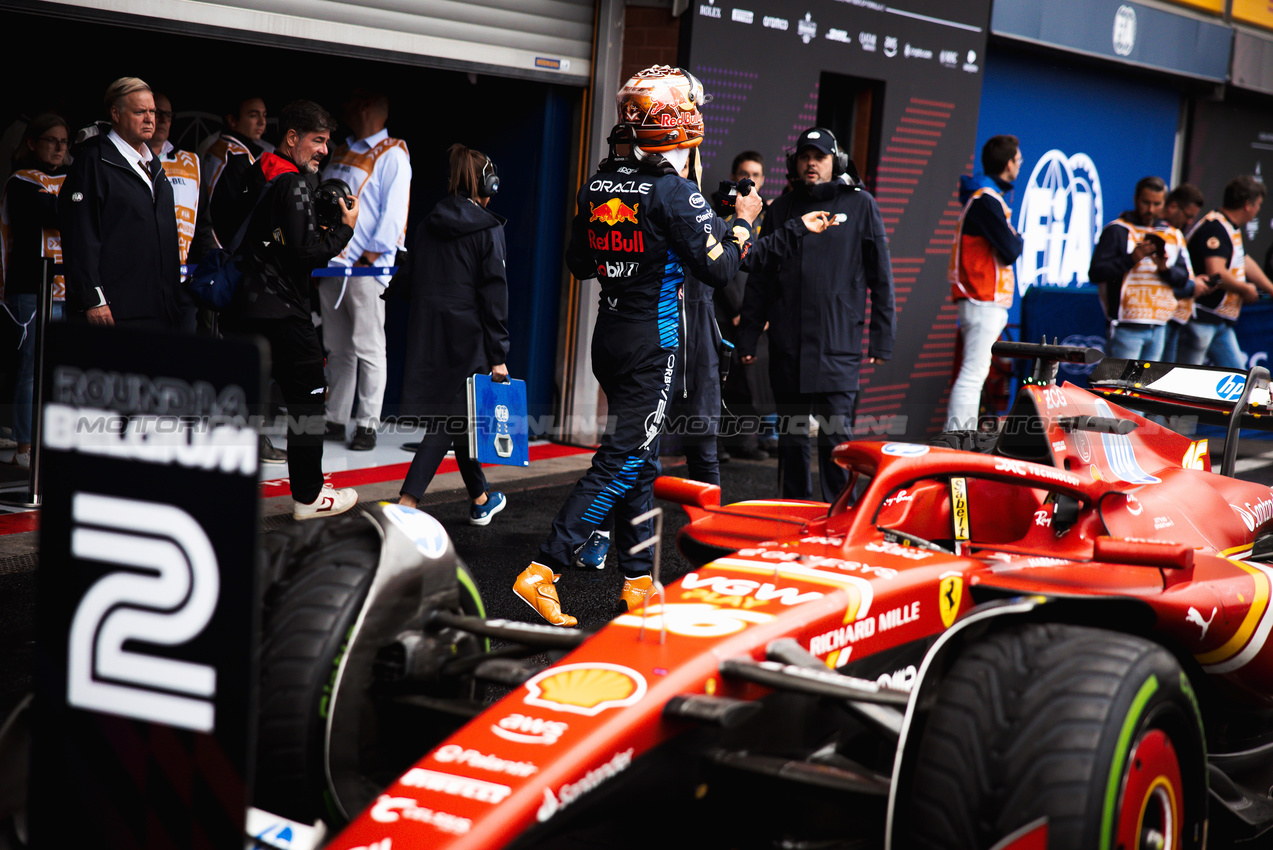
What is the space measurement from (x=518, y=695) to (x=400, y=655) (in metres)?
0.41

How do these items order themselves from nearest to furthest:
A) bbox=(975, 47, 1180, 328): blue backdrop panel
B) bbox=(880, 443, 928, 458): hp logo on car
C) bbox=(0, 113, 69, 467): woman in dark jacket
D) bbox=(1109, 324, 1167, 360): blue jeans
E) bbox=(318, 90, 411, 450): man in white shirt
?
bbox=(880, 443, 928, 458): hp logo on car
bbox=(0, 113, 69, 467): woman in dark jacket
bbox=(318, 90, 411, 450): man in white shirt
bbox=(1109, 324, 1167, 360): blue jeans
bbox=(975, 47, 1180, 328): blue backdrop panel

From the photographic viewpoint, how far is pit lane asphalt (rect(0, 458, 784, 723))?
4.37 meters

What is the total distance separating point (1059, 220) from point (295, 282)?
8.92 m

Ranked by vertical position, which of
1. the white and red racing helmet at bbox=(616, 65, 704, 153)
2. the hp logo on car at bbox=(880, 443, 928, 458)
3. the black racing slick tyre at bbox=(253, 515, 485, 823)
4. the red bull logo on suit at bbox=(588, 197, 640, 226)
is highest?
the white and red racing helmet at bbox=(616, 65, 704, 153)

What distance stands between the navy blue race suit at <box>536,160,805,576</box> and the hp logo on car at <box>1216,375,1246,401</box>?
189cm

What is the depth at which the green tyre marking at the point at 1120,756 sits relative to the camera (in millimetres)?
2258

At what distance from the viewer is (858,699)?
7.86ft

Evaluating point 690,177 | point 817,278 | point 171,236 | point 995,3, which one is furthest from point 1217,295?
point 171,236

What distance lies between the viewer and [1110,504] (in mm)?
3789

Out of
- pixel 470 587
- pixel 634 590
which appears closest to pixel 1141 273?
pixel 634 590

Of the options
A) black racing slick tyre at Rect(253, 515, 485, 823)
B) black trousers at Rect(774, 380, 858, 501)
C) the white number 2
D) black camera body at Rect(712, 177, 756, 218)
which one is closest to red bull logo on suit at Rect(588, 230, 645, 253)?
black camera body at Rect(712, 177, 756, 218)

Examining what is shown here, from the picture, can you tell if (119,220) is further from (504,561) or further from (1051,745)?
(1051,745)

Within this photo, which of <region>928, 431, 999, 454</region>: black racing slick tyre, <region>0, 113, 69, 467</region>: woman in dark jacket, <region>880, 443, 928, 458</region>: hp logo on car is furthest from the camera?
<region>0, 113, 69, 467</region>: woman in dark jacket

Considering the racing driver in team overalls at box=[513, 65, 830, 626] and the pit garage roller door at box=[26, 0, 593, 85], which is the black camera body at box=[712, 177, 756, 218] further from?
the pit garage roller door at box=[26, 0, 593, 85]
